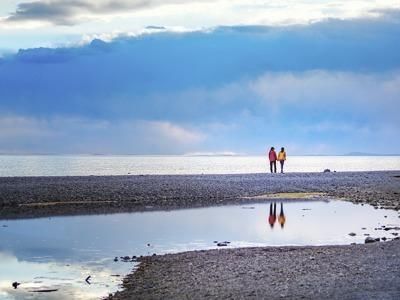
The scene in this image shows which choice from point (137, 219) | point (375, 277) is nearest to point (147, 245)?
point (137, 219)

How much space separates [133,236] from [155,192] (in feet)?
62.1

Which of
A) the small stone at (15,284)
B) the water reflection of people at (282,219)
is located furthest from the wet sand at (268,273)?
the water reflection of people at (282,219)

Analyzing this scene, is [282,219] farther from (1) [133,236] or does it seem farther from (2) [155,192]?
(2) [155,192]

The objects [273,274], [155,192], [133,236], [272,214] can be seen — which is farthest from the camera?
[155,192]

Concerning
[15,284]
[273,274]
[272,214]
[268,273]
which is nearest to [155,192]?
[272,214]

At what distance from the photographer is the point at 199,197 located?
45.5m

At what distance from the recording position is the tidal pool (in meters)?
18.6

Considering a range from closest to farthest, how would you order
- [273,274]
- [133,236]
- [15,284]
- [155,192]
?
[273,274]
[15,284]
[133,236]
[155,192]

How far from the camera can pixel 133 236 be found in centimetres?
2778

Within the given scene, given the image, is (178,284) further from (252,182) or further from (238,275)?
(252,182)

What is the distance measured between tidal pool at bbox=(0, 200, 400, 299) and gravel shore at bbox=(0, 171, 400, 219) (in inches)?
143

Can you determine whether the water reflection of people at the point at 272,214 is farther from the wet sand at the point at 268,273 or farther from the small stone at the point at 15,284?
the small stone at the point at 15,284

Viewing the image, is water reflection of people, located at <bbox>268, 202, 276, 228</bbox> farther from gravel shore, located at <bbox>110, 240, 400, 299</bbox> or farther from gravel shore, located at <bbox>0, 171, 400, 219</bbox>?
gravel shore, located at <bbox>110, 240, 400, 299</bbox>

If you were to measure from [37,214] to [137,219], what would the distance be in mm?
6301
